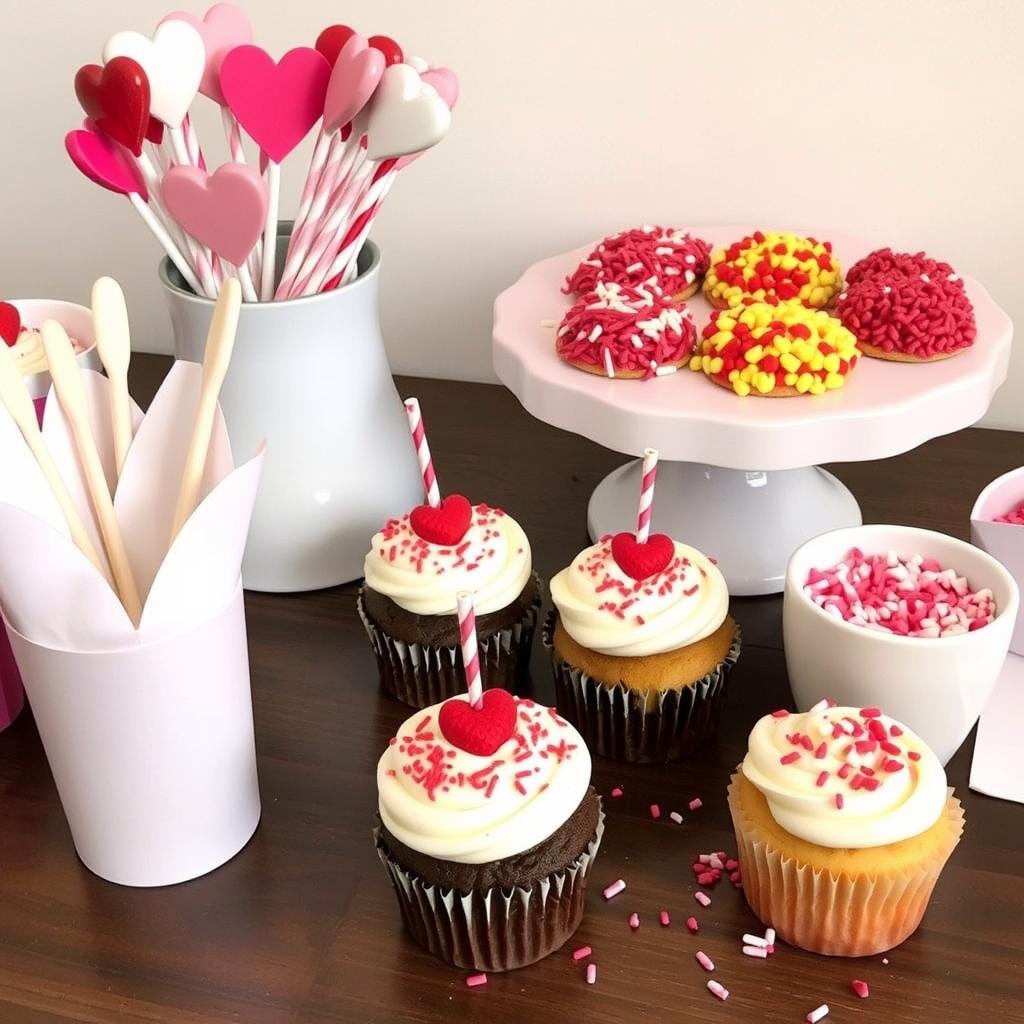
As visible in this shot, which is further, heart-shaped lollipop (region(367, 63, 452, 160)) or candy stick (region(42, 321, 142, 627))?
Answer: heart-shaped lollipop (region(367, 63, 452, 160))

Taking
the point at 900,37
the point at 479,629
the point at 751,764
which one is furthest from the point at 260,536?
the point at 900,37

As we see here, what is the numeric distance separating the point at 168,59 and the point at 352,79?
0.12 meters

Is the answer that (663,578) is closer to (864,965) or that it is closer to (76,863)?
(864,965)

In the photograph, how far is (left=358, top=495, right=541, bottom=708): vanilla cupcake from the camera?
34.3 inches

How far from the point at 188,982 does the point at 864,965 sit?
Answer: 0.37 meters

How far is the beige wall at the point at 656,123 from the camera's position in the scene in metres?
1.11

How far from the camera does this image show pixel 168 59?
86 centimetres

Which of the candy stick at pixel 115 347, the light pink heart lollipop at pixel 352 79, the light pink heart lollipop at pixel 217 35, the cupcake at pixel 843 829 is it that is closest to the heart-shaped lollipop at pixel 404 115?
the light pink heart lollipop at pixel 352 79

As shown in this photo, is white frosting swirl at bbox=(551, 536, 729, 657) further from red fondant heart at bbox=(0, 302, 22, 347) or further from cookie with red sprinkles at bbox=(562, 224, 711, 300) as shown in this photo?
red fondant heart at bbox=(0, 302, 22, 347)

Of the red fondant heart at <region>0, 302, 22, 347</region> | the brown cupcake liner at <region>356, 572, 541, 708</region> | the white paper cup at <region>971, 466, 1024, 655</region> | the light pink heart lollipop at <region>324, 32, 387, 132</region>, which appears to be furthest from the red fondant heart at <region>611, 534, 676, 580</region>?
the red fondant heart at <region>0, 302, 22, 347</region>

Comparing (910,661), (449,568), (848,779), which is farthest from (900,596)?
(449,568)

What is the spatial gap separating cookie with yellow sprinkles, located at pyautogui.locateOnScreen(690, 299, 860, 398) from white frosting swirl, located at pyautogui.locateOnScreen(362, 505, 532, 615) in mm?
196

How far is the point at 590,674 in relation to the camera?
84cm

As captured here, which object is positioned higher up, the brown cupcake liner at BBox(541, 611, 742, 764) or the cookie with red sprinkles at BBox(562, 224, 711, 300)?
the cookie with red sprinkles at BBox(562, 224, 711, 300)
